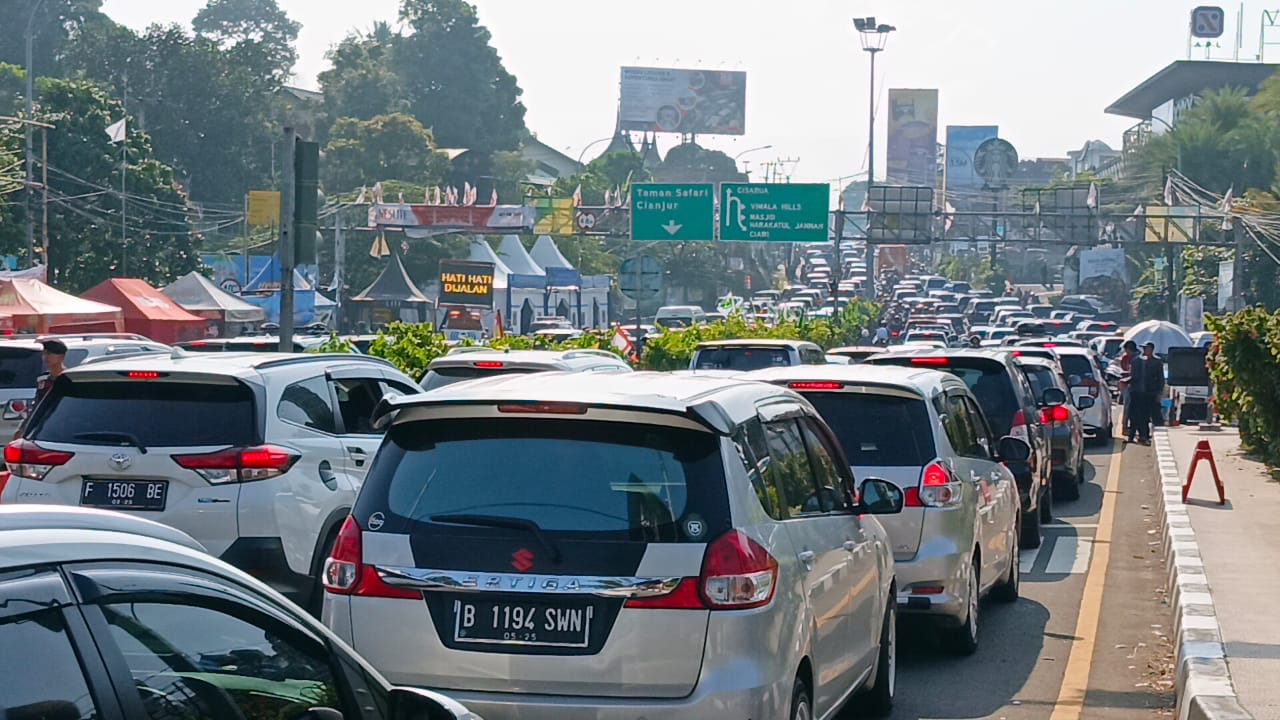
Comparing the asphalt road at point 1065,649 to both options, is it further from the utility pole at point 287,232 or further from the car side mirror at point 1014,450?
the utility pole at point 287,232

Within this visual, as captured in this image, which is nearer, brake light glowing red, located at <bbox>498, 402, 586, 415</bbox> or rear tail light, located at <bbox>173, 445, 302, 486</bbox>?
brake light glowing red, located at <bbox>498, 402, 586, 415</bbox>

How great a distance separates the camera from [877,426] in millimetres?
10109

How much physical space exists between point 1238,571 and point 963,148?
17186 centimetres

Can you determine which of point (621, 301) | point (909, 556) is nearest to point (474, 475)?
point (909, 556)

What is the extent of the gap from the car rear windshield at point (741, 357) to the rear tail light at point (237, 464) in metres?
13.9

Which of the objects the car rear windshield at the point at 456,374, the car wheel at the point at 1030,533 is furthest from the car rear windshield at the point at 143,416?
the car wheel at the point at 1030,533

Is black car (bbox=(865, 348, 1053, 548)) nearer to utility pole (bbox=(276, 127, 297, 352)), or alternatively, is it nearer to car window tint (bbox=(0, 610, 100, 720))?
utility pole (bbox=(276, 127, 297, 352))

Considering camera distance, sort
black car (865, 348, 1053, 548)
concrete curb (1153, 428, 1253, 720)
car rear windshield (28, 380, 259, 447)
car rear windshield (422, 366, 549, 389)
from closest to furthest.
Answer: concrete curb (1153, 428, 1253, 720), car rear windshield (28, 380, 259, 447), black car (865, 348, 1053, 548), car rear windshield (422, 366, 549, 389)

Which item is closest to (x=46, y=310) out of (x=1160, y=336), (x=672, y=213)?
(x=672, y=213)

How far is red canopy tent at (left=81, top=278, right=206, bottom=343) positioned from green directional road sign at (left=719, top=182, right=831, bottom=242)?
622 inches

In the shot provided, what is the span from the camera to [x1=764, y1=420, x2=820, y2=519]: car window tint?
21.4 feet

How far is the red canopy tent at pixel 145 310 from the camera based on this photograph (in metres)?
37.5

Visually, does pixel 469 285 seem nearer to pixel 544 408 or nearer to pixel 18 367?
pixel 18 367

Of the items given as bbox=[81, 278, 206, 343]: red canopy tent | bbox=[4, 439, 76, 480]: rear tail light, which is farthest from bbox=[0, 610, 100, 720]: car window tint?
bbox=[81, 278, 206, 343]: red canopy tent
